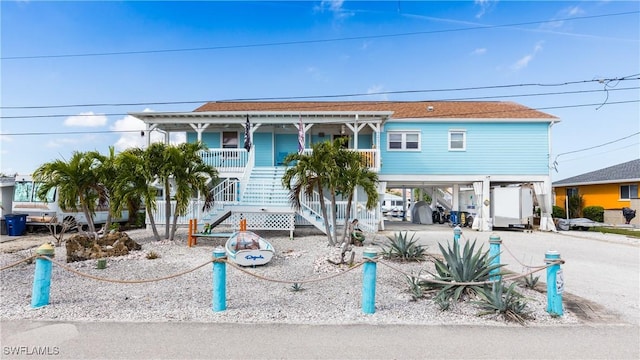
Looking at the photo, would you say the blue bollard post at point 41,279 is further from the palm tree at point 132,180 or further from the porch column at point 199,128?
the porch column at point 199,128

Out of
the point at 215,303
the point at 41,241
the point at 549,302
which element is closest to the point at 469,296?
the point at 549,302

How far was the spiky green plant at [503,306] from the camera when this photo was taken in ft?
16.0

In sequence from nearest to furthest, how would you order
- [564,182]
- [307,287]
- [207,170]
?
[307,287] → [207,170] → [564,182]

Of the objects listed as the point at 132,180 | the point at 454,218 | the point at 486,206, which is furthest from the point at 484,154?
the point at 132,180

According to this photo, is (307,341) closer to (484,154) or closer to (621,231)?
(484,154)

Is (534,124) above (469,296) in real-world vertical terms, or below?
above

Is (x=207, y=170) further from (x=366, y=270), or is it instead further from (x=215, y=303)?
(x=366, y=270)

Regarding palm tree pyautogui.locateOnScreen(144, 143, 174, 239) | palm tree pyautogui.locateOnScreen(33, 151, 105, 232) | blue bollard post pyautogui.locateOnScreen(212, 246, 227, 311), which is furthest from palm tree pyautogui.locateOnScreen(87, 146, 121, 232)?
blue bollard post pyautogui.locateOnScreen(212, 246, 227, 311)

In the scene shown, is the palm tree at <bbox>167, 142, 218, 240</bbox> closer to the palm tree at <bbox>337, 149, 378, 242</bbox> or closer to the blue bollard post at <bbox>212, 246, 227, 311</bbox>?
the palm tree at <bbox>337, 149, 378, 242</bbox>

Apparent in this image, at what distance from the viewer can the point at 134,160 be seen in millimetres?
10797

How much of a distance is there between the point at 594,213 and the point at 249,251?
25185mm

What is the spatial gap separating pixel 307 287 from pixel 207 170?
22.6 feet

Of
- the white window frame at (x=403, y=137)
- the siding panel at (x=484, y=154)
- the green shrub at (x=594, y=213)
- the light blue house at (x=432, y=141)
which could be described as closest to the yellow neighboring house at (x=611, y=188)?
the green shrub at (x=594, y=213)

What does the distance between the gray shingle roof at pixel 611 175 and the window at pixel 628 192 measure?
74cm
